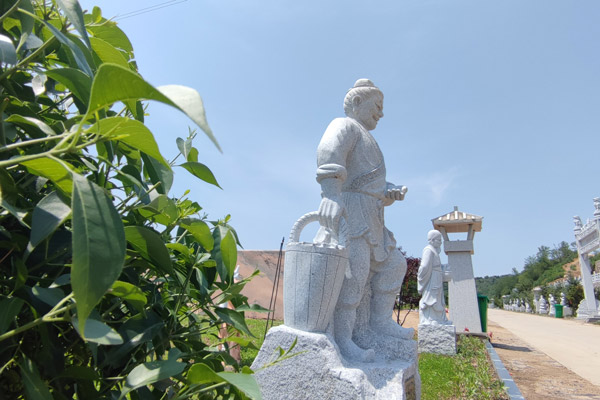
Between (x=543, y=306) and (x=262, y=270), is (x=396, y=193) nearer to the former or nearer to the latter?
(x=262, y=270)

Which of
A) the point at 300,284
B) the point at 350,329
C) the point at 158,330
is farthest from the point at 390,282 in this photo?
the point at 158,330

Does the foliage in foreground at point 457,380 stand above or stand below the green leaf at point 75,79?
below

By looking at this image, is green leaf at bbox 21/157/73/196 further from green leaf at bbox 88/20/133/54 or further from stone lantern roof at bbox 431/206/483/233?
stone lantern roof at bbox 431/206/483/233

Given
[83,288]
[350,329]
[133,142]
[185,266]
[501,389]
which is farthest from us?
[501,389]

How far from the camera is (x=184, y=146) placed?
89 cm

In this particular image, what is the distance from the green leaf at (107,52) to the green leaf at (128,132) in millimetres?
187

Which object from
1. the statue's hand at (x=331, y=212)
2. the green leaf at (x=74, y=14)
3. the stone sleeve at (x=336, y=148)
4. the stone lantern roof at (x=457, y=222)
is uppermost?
the stone lantern roof at (x=457, y=222)

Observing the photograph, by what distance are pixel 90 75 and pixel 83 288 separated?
0.30 meters

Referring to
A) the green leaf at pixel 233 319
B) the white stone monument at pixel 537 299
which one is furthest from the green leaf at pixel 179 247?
the white stone monument at pixel 537 299

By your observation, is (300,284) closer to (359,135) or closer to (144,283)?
(359,135)

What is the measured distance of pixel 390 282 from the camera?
380 centimetres

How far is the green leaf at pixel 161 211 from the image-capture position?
2.30 ft

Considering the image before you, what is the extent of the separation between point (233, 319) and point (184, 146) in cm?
35

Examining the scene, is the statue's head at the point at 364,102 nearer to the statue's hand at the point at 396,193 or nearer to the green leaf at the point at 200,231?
the statue's hand at the point at 396,193
